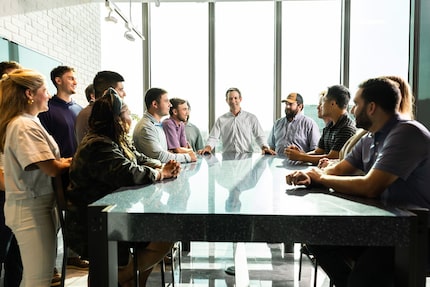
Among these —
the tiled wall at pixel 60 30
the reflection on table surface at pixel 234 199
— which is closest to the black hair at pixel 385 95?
the reflection on table surface at pixel 234 199

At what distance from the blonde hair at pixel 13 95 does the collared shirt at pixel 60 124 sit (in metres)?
1.17

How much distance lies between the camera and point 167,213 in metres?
1.13

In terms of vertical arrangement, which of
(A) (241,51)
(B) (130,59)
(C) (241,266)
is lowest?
(C) (241,266)

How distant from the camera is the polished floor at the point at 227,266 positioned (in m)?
2.79

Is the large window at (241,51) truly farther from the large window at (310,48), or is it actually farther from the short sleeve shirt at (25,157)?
the short sleeve shirt at (25,157)

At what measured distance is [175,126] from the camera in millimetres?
3477

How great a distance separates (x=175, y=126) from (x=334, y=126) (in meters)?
1.41

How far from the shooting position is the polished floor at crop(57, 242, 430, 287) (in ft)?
9.14

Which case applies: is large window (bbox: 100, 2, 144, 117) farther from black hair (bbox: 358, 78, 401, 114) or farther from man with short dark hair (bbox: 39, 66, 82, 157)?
black hair (bbox: 358, 78, 401, 114)

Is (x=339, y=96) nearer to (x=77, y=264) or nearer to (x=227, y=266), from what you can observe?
(x=227, y=266)

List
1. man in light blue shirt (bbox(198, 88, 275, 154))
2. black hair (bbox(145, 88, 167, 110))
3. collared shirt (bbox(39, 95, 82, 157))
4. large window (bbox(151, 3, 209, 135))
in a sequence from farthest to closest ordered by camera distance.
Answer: large window (bbox(151, 3, 209, 135)), man in light blue shirt (bbox(198, 88, 275, 154)), collared shirt (bbox(39, 95, 82, 157)), black hair (bbox(145, 88, 167, 110))

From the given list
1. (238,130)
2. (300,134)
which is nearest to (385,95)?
(300,134)

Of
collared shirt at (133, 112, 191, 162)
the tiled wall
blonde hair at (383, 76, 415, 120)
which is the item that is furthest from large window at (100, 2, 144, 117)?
blonde hair at (383, 76, 415, 120)

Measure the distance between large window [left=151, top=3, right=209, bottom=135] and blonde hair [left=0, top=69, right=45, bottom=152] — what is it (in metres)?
4.85
